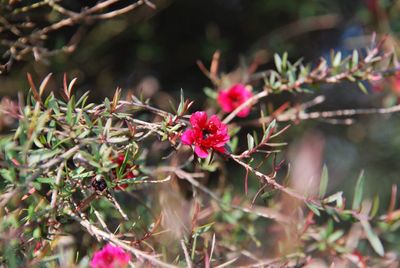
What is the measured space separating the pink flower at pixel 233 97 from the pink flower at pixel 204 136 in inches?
13.9

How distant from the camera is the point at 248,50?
93.7 inches

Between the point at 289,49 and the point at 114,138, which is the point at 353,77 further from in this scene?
the point at 289,49

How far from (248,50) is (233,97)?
1162mm

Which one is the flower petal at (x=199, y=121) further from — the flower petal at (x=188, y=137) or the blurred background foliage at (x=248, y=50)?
the blurred background foliage at (x=248, y=50)

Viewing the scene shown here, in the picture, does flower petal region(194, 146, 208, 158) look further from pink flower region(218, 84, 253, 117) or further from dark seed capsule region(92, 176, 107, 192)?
pink flower region(218, 84, 253, 117)

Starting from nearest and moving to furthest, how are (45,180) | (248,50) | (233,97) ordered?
(45,180) < (233,97) < (248,50)

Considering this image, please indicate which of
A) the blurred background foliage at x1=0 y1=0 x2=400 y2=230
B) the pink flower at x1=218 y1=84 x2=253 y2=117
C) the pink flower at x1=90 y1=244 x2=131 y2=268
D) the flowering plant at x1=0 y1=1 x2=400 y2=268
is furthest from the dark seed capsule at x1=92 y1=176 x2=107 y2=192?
the blurred background foliage at x1=0 y1=0 x2=400 y2=230

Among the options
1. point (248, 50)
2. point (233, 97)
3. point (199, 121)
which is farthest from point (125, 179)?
point (248, 50)

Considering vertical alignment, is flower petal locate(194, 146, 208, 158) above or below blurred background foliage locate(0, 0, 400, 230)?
above

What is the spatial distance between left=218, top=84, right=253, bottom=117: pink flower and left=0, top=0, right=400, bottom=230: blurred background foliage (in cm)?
67

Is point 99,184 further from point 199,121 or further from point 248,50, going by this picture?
point 248,50

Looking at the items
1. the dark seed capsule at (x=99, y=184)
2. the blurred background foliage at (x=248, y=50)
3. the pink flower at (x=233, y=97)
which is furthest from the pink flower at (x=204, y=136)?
the blurred background foliage at (x=248, y=50)

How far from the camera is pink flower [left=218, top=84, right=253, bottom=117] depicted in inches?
49.2

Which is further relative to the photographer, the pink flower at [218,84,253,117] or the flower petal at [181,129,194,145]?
the pink flower at [218,84,253,117]
